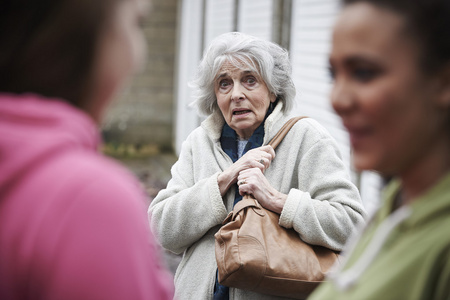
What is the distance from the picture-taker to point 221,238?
2.82 metres

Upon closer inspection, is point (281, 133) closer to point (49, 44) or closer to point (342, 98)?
point (342, 98)

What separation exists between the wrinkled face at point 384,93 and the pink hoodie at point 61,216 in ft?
1.38

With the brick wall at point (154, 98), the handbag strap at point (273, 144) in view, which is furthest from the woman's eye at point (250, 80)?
the brick wall at point (154, 98)

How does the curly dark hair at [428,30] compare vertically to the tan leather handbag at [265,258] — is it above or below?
above

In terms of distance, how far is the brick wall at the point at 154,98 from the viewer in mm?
14672

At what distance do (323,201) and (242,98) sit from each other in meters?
0.69

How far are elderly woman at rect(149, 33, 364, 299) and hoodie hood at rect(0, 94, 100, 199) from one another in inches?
74.5

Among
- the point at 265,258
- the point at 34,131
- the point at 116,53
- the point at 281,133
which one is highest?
the point at 116,53

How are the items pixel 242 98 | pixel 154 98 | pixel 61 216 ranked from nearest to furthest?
pixel 61 216 < pixel 242 98 < pixel 154 98

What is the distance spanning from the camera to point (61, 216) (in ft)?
3.23

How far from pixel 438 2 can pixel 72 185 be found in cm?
67

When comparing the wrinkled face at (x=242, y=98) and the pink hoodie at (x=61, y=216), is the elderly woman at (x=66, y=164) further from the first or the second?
the wrinkled face at (x=242, y=98)

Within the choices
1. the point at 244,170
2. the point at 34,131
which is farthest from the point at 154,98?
the point at 34,131

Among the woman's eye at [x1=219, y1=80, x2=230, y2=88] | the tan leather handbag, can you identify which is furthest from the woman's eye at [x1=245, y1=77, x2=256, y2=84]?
the tan leather handbag
